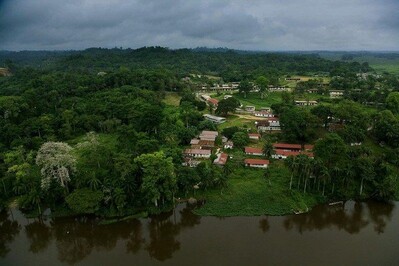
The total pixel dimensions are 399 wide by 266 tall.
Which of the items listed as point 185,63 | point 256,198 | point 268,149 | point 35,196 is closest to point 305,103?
point 268,149

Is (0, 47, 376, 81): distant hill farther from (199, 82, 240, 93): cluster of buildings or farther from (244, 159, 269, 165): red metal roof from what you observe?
(244, 159, 269, 165): red metal roof

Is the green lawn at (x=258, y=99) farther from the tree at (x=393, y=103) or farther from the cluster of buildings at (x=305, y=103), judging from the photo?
the tree at (x=393, y=103)

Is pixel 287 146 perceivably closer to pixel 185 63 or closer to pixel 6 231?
pixel 6 231

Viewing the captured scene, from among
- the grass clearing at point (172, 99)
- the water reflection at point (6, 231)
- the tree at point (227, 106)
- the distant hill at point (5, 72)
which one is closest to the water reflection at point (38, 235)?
the water reflection at point (6, 231)

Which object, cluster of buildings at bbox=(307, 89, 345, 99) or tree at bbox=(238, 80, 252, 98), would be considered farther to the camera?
tree at bbox=(238, 80, 252, 98)

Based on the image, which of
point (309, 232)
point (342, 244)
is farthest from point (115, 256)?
point (342, 244)

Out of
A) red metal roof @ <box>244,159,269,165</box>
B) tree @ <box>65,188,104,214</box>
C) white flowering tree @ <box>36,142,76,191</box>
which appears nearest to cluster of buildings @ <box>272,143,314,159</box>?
red metal roof @ <box>244,159,269,165</box>
